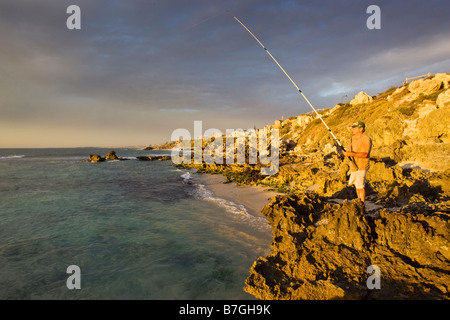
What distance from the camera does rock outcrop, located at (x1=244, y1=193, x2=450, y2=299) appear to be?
372 cm

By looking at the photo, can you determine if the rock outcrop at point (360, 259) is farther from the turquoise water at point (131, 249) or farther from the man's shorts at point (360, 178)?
the man's shorts at point (360, 178)

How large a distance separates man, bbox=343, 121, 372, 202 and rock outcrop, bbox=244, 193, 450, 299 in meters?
1.07

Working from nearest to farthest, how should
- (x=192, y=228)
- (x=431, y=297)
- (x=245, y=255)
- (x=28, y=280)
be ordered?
(x=431, y=297), (x=28, y=280), (x=245, y=255), (x=192, y=228)

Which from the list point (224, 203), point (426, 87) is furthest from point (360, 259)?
point (426, 87)

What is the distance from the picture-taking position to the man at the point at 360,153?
6125 mm

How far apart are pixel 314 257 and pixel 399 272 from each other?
1.51 meters

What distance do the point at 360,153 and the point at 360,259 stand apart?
303 cm

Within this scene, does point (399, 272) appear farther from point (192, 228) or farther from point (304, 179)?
point (304, 179)

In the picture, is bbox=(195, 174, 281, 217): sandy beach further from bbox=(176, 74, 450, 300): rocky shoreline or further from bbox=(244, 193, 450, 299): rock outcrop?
bbox=(244, 193, 450, 299): rock outcrop

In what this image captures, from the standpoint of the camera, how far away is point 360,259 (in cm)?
451

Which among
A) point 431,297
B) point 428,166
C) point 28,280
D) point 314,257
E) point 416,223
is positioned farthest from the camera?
point 428,166

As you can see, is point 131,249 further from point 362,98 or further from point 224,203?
point 362,98

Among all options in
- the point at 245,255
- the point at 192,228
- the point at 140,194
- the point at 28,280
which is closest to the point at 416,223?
the point at 245,255

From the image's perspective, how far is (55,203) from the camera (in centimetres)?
1251
